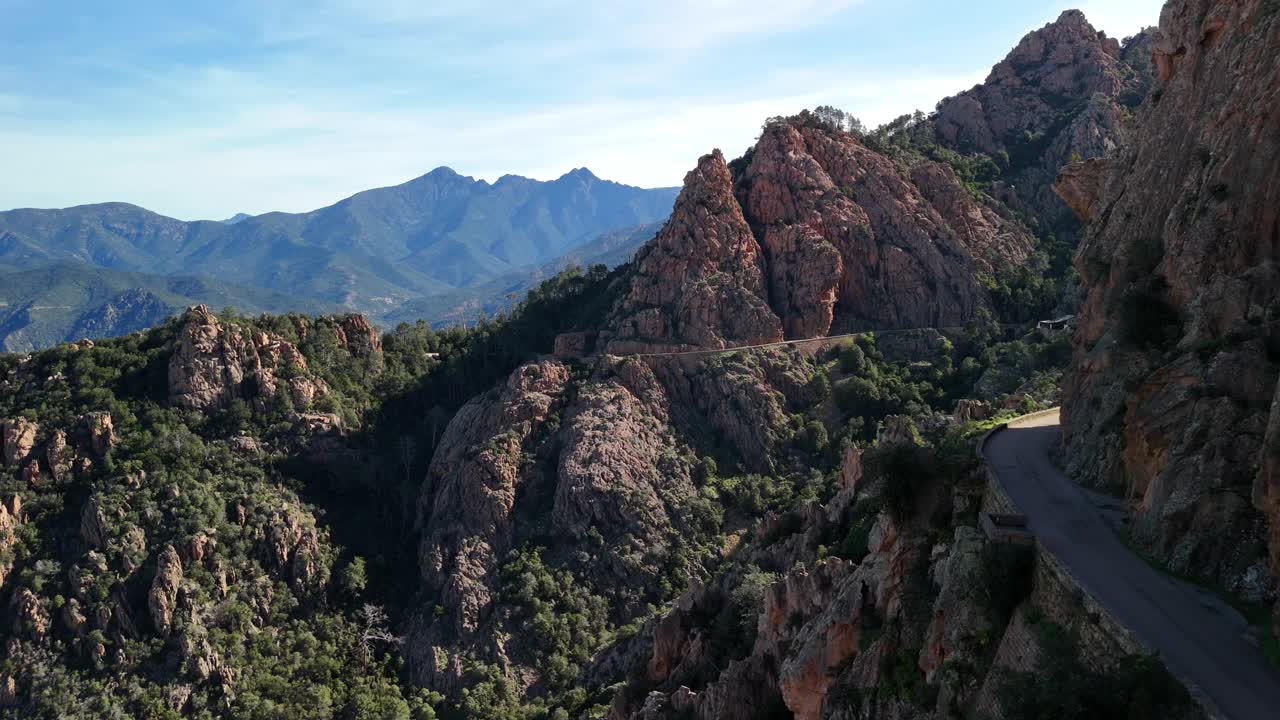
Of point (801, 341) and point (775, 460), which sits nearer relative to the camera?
point (775, 460)

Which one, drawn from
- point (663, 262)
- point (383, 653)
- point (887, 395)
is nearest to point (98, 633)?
point (383, 653)

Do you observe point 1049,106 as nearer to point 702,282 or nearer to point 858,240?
point 858,240

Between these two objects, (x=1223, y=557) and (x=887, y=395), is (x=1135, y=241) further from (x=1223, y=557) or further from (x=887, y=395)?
(x=887, y=395)

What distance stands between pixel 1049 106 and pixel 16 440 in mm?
102797

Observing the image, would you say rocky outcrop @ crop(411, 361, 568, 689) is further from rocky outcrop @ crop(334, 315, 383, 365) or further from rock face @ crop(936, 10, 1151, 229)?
rock face @ crop(936, 10, 1151, 229)

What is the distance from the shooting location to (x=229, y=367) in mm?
77250

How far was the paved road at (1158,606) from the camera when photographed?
56.0 ft

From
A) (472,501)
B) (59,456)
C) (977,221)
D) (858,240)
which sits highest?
(977,221)

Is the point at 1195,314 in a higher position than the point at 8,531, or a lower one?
higher

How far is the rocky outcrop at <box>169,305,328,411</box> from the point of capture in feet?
248

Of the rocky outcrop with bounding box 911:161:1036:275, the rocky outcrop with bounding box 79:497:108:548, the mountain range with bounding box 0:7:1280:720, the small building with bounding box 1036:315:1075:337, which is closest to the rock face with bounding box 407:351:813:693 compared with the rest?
the mountain range with bounding box 0:7:1280:720

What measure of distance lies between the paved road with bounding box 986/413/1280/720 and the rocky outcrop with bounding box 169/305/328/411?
63979 mm

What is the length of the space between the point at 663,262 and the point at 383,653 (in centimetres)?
4097

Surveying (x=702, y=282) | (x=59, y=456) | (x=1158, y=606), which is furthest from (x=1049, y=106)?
(x=59, y=456)
